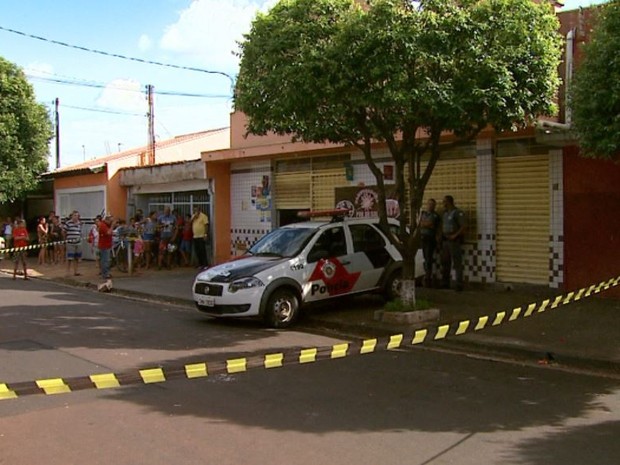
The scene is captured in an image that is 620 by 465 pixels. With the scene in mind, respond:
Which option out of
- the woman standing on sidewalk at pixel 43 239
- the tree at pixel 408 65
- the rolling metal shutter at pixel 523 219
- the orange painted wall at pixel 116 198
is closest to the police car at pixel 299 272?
the tree at pixel 408 65

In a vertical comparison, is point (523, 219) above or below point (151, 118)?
below

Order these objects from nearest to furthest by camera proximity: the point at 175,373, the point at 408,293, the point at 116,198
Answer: the point at 175,373
the point at 408,293
the point at 116,198

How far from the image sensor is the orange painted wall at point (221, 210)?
18.7 meters

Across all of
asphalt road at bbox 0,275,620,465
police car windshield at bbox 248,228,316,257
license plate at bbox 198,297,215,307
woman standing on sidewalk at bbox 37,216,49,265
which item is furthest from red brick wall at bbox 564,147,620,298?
woman standing on sidewalk at bbox 37,216,49,265

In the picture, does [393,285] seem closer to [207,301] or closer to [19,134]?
[207,301]

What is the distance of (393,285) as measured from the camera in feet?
38.0

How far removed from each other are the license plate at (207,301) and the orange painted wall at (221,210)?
834 centimetres

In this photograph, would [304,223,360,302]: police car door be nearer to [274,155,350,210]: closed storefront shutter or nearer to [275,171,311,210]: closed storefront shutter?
[274,155,350,210]: closed storefront shutter

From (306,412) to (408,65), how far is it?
17.2ft

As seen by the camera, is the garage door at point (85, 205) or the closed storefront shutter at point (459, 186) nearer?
the closed storefront shutter at point (459, 186)

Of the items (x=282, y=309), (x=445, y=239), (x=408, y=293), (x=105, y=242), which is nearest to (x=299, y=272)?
(x=282, y=309)

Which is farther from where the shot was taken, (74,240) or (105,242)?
(74,240)

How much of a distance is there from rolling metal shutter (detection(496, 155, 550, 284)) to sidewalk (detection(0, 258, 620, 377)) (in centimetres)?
35

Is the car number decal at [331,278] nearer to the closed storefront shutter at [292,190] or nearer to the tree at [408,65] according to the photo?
the tree at [408,65]
